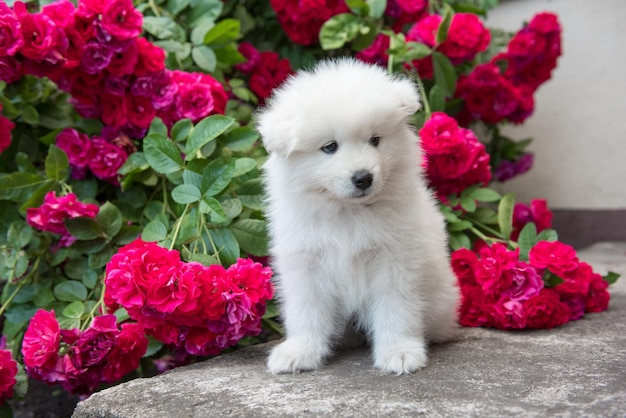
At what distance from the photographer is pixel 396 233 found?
2025mm

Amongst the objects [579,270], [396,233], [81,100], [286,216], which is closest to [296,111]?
[286,216]

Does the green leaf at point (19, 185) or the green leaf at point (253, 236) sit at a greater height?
the green leaf at point (19, 185)

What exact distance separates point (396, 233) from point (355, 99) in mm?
436

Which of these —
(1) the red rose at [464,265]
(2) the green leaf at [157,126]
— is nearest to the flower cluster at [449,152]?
(1) the red rose at [464,265]

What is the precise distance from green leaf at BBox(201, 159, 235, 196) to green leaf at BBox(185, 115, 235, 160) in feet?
0.37

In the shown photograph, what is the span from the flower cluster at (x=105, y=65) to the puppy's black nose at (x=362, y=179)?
3.11ft

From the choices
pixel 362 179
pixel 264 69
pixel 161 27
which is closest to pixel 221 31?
pixel 161 27

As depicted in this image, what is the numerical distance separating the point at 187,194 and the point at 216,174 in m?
0.12

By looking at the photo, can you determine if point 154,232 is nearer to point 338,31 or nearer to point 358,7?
point 338,31

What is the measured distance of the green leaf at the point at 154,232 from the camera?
2346 millimetres

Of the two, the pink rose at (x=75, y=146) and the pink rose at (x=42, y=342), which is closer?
the pink rose at (x=42, y=342)

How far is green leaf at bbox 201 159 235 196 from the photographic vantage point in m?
2.21

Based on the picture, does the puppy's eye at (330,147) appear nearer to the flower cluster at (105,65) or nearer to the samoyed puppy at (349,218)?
the samoyed puppy at (349,218)

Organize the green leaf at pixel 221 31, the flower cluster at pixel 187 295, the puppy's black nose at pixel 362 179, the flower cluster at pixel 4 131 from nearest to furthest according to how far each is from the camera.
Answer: the puppy's black nose at pixel 362 179 → the flower cluster at pixel 187 295 → the flower cluster at pixel 4 131 → the green leaf at pixel 221 31
